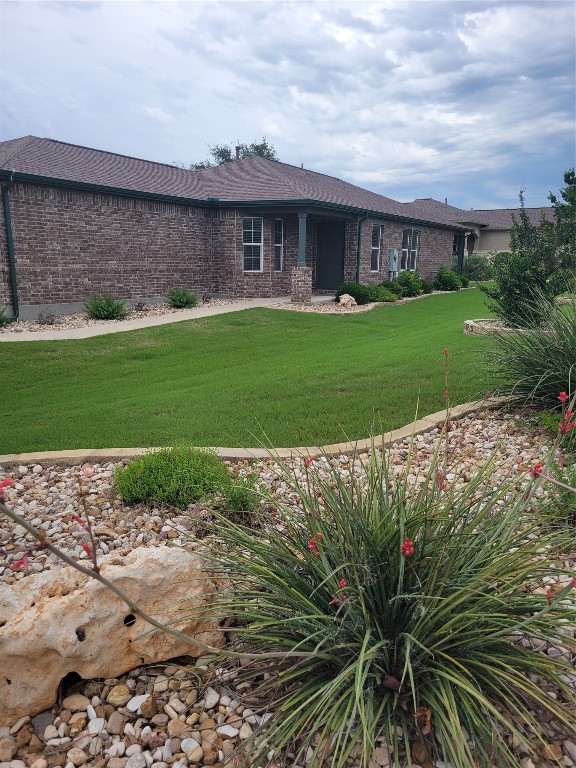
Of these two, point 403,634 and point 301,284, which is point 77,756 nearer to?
point 403,634

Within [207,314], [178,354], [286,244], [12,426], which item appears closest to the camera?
[12,426]

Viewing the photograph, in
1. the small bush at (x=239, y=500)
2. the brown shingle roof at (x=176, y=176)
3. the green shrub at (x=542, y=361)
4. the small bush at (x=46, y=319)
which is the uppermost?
the brown shingle roof at (x=176, y=176)

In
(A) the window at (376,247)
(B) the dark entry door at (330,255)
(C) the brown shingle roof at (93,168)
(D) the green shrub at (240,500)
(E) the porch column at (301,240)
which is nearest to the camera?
(D) the green shrub at (240,500)

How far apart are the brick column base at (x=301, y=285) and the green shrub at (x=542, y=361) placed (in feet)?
39.6

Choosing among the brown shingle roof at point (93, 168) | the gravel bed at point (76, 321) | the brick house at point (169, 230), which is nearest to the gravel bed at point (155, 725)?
the gravel bed at point (76, 321)

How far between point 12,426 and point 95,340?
5.73m

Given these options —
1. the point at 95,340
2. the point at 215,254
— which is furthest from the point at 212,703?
the point at 215,254

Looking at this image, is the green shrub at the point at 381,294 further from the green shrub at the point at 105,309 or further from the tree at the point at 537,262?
the tree at the point at 537,262

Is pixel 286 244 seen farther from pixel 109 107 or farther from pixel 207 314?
pixel 109 107

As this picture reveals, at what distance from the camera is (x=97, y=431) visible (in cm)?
570

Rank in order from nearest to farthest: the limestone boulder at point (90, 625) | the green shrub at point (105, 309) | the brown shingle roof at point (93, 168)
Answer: the limestone boulder at point (90, 625)
the green shrub at point (105, 309)
the brown shingle roof at point (93, 168)

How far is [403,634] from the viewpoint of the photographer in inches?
72.7

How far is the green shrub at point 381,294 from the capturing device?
61.7 feet

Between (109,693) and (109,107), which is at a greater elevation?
(109,107)
